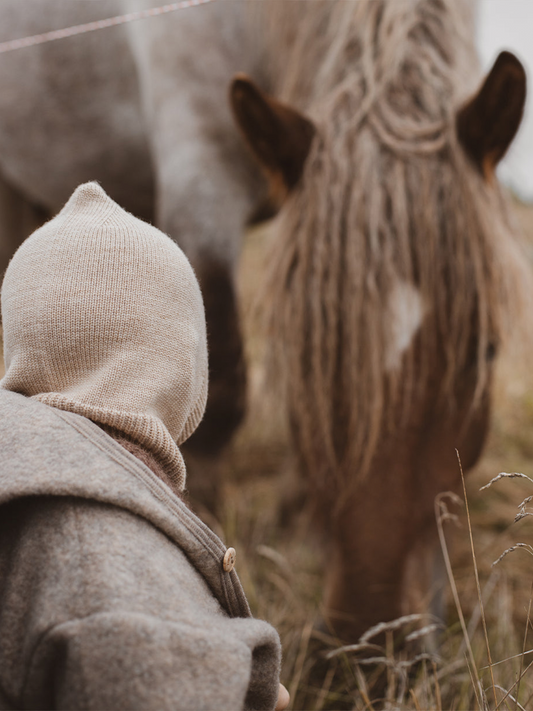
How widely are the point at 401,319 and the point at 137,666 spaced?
0.91 m

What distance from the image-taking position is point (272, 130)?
4.44 feet

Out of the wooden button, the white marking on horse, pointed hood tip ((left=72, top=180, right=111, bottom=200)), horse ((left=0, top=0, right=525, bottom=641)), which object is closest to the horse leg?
horse ((left=0, top=0, right=525, bottom=641))

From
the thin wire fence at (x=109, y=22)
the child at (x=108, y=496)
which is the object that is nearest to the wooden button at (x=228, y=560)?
the child at (x=108, y=496)

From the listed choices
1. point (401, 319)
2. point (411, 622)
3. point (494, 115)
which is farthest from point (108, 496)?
point (494, 115)

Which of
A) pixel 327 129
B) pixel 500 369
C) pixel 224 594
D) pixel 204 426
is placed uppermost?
pixel 327 129

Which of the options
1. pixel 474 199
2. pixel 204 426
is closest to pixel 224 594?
pixel 474 199

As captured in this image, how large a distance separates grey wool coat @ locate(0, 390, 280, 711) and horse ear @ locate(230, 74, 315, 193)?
0.94 metres

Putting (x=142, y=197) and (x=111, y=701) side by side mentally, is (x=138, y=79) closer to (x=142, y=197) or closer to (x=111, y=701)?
(x=142, y=197)

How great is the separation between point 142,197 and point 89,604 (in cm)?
225

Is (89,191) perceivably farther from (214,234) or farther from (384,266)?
(214,234)

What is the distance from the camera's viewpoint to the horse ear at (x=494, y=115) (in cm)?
122

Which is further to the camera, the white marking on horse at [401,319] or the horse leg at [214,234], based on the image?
the horse leg at [214,234]

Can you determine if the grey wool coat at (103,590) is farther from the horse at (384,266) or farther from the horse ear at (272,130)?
the horse ear at (272,130)

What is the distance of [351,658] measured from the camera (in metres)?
1.26
